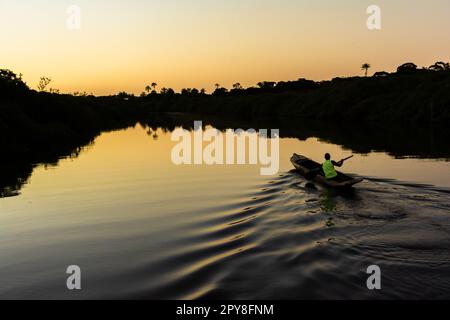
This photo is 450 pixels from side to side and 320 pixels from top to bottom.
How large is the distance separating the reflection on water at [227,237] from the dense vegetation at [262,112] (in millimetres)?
9937

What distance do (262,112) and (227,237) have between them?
137m

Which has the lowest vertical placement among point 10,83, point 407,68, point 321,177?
point 321,177

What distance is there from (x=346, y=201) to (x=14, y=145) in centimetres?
3488

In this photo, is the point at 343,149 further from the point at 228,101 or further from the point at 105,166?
the point at 228,101

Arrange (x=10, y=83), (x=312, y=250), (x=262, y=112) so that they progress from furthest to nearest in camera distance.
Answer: (x=262, y=112)
(x=10, y=83)
(x=312, y=250)

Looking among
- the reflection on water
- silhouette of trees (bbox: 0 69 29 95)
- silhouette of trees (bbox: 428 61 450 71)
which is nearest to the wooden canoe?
the reflection on water

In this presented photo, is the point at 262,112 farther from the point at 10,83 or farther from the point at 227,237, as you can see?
the point at 227,237

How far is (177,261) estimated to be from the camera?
12.4 meters

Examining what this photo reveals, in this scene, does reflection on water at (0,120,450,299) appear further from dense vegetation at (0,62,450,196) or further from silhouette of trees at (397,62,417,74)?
silhouette of trees at (397,62,417,74)

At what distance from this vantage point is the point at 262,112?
150m

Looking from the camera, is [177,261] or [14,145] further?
[14,145]

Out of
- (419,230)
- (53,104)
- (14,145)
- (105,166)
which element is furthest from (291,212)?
(53,104)

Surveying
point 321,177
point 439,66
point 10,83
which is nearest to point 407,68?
point 439,66

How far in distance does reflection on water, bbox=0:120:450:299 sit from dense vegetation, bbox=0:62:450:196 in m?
9.94
